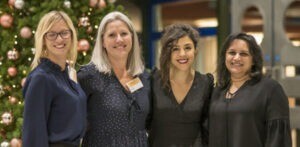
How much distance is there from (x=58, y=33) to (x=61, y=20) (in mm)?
79

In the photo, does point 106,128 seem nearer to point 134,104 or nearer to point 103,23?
point 134,104

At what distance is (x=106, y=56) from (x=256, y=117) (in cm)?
94

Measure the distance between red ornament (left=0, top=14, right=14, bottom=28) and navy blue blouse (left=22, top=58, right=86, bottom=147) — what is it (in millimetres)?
1838

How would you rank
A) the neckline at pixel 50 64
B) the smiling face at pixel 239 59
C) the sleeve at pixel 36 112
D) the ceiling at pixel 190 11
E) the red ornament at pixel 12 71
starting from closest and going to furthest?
1. the sleeve at pixel 36 112
2. the neckline at pixel 50 64
3. the smiling face at pixel 239 59
4. the red ornament at pixel 12 71
5. the ceiling at pixel 190 11

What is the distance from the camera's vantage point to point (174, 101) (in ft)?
9.33

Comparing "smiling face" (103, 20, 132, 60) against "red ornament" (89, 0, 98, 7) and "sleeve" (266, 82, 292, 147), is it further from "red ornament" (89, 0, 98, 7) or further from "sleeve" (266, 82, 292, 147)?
"red ornament" (89, 0, 98, 7)

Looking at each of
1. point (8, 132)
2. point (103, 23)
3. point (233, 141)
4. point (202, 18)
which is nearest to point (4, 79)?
point (8, 132)

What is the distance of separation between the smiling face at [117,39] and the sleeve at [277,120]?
0.87m

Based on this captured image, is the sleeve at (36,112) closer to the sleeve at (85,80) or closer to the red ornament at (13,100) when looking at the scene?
the sleeve at (85,80)

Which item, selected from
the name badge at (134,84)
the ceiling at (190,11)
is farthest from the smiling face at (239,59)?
the ceiling at (190,11)

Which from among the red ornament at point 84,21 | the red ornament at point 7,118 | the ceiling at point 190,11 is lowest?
the red ornament at point 7,118

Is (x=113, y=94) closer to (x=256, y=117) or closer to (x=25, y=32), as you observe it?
(x=256, y=117)

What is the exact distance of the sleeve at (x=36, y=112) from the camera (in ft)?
7.91

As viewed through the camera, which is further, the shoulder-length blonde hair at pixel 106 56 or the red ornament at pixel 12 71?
the red ornament at pixel 12 71
